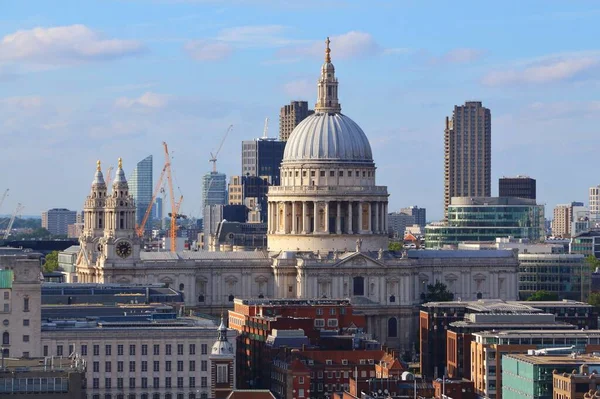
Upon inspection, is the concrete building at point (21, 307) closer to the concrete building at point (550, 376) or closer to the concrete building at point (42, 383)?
the concrete building at point (550, 376)

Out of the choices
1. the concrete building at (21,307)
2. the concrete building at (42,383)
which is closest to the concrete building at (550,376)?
the concrete building at (21,307)

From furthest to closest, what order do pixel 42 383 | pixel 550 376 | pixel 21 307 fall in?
pixel 21 307
pixel 550 376
pixel 42 383

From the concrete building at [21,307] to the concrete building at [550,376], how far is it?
34.5 meters

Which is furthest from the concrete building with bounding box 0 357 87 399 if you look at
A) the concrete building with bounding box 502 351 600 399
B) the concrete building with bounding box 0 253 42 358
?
the concrete building with bounding box 0 253 42 358

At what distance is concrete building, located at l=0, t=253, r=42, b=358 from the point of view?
622 ft

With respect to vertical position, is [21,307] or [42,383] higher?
[21,307]

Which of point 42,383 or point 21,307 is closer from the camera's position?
point 42,383

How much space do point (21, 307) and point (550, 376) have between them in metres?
38.2

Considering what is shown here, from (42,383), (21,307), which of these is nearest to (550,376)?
(21,307)

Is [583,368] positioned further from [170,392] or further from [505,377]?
[170,392]

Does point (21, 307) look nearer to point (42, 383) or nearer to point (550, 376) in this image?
point (550, 376)

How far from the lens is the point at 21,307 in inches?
7485

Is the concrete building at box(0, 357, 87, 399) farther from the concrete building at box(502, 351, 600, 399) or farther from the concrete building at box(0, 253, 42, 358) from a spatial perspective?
the concrete building at box(0, 253, 42, 358)

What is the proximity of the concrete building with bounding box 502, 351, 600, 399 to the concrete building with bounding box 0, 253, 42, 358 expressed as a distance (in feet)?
113
